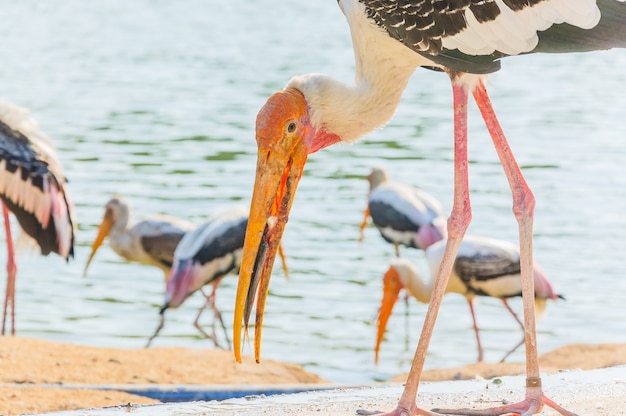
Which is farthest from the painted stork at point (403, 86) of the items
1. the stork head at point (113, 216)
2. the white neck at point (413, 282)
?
the stork head at point (113, 216)

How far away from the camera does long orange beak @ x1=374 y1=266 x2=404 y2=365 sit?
8758mm

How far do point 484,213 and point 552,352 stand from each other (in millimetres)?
3701

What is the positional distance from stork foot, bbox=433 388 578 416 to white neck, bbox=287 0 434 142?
104 centimetres

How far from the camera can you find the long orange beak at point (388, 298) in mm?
8758

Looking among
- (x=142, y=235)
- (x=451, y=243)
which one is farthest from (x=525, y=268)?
(x=142, y=235)

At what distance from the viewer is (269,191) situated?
4.49m

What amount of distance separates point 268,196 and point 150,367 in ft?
9.65

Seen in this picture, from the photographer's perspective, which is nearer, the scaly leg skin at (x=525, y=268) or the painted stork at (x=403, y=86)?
the painted stork at (x=403, y=86)

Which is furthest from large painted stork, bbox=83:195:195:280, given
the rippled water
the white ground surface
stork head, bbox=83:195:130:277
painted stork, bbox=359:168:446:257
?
the white ground surface

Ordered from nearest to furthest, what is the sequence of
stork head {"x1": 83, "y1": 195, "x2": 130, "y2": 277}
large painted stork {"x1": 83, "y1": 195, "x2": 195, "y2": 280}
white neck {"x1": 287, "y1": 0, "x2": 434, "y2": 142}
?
1. white neck {"x1": 287, "y1": 0, "x2": 434, "y2": 142}
2. large painted stork {"x1": 83, "y1": 195, "x2": 195, "y2": 280}
3. stork head {"x1": 83, "y1": 195, "x2": 130, "y2": 277}

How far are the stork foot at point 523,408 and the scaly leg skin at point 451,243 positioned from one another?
0.14 meters

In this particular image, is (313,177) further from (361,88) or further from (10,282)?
(361,88)

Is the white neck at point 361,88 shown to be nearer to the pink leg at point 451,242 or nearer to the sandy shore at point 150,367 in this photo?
the pink leg at point 451,242

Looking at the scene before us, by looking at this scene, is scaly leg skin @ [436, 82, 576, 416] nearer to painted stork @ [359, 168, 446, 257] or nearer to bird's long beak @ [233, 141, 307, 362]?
bird's long beak @ [233, 141, 307, 362]
